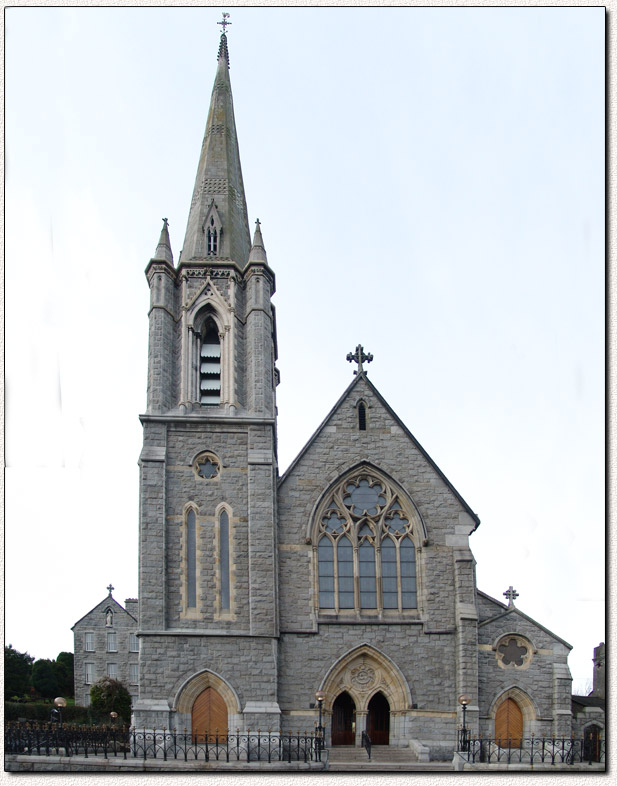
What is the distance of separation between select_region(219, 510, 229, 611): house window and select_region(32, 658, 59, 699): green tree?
26.1 metres

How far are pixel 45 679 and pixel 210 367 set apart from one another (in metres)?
27.4

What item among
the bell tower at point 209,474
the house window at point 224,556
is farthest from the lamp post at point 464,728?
the house window at point 224,556

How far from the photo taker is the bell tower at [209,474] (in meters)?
25.2

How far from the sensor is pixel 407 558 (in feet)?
90.6

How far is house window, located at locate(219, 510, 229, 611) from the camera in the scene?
85.7 ft

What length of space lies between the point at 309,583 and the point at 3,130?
15943mm

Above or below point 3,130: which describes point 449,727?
below

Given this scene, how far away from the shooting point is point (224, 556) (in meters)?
26.6

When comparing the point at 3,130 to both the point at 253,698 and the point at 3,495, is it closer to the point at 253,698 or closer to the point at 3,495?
the point at 3,495

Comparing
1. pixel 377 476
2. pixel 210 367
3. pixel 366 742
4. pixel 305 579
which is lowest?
pixel 366 742

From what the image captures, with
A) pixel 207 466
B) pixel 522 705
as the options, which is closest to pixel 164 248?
pixel 207 466

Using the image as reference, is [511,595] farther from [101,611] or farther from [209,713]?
[101,611]

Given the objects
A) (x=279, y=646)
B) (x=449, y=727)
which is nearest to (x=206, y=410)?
(x=279, y=646)

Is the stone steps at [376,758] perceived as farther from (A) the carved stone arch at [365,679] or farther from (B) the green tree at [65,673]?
(B) the green tree at [65,673]
